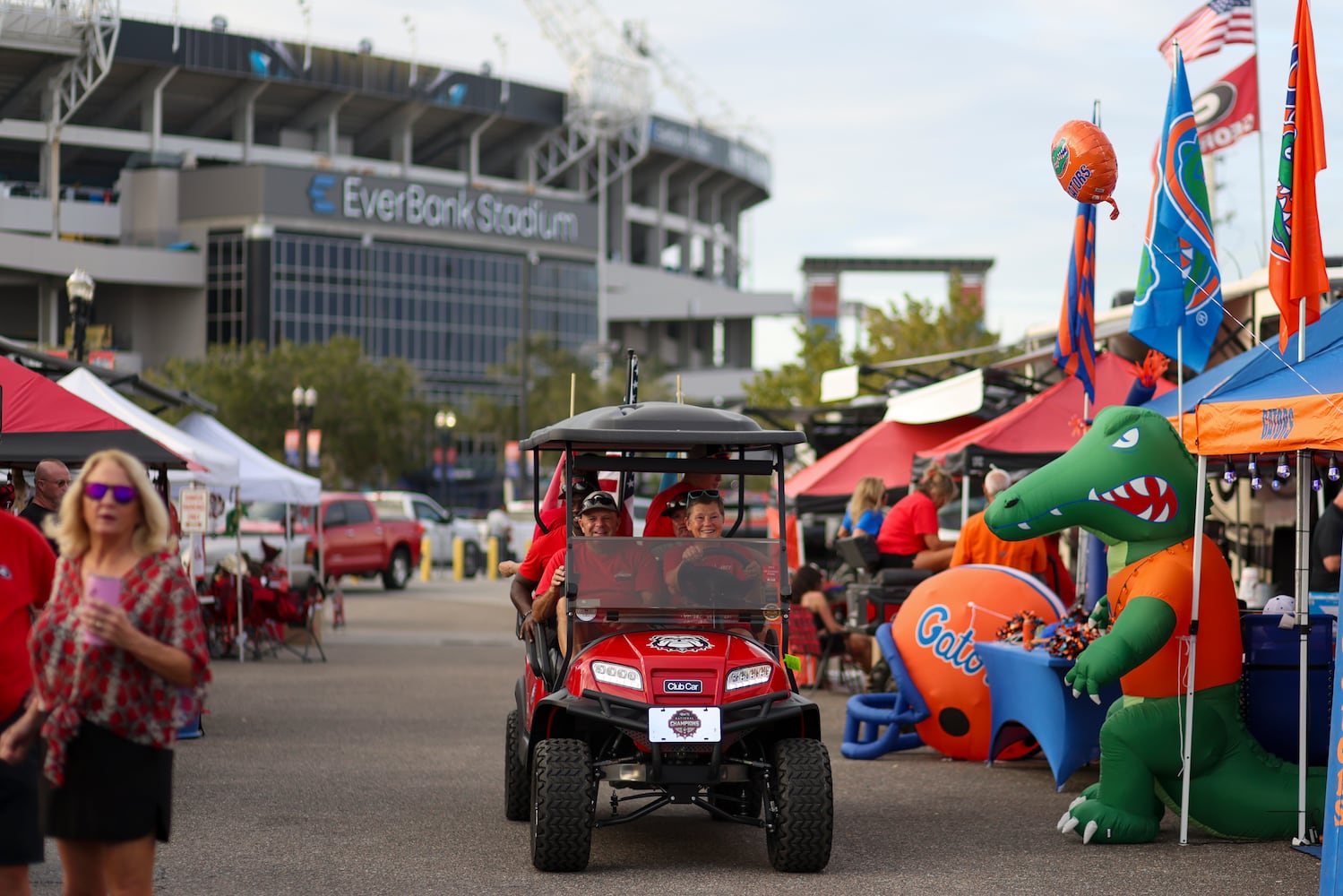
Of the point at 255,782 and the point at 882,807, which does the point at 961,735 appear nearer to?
the point at 882,807

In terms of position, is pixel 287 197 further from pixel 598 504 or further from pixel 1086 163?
pixel 598 504

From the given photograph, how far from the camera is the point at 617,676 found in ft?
24.5

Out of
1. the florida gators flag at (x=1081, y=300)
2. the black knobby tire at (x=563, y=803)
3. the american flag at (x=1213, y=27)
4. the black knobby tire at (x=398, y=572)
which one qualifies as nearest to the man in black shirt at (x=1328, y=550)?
the florida gators flag at (x=1081, y=300)

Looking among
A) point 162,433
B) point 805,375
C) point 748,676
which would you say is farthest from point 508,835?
point 805,375

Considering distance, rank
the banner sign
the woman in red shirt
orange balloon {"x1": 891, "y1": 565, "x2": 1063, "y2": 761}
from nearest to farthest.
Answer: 1. orange balloon {"x1": 891, "y1": 565, "x2": 1063, "y2": 761}
2. the woman in red shirt
3. the banner sign

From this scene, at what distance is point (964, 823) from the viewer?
348 inches

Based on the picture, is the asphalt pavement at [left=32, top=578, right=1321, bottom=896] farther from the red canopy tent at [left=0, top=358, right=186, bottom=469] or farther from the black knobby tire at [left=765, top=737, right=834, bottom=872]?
the red canopy tent at [left=0, top=358, right=186, bottom=469]

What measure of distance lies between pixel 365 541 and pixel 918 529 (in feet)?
62.9

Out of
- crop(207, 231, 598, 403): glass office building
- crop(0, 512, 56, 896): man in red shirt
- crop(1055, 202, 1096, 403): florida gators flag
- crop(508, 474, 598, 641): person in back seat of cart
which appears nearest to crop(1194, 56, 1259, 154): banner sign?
crop(1055, 202, 1096, 403): florida gators flag

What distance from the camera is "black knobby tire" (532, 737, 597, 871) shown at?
730 centimetres

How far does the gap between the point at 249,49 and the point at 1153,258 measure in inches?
2839

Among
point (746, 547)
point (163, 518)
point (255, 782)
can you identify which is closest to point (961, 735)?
point (746, 547)

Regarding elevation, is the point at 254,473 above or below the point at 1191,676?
above

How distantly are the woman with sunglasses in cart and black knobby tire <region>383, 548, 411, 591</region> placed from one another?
28242mm
